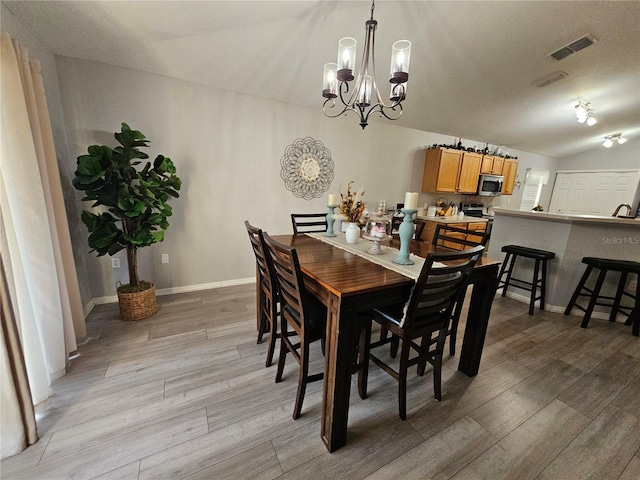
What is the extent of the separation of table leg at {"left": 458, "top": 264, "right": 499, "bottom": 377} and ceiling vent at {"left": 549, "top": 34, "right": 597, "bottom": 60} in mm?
2482

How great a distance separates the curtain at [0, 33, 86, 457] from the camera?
4.32 ft

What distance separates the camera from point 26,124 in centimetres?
143

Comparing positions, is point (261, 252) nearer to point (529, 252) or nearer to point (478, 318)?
point (478, 318)

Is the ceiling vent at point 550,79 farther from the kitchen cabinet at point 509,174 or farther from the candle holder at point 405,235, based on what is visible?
the candle holder at point 405,235

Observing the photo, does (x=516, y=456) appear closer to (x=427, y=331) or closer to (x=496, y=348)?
(x=427, y=331)

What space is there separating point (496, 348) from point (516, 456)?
1088 millimetres

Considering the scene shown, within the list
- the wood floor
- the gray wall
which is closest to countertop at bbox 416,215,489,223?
the gray wall

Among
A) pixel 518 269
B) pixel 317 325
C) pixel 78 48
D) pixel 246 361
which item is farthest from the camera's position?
pixel 518 269

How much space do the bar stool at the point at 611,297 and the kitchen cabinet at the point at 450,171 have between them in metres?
2.47

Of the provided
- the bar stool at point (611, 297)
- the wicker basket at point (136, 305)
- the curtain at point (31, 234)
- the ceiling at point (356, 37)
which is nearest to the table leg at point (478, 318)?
the bar stool at point (611, 297)

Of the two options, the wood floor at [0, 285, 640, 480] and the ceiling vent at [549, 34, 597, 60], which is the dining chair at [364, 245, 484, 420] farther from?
the ceiling vent at [549, 34, 597, 60]

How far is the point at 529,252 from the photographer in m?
3.00

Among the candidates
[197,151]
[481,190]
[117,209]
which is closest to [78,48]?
[197,151]

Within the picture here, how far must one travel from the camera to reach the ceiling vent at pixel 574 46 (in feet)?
7.71
